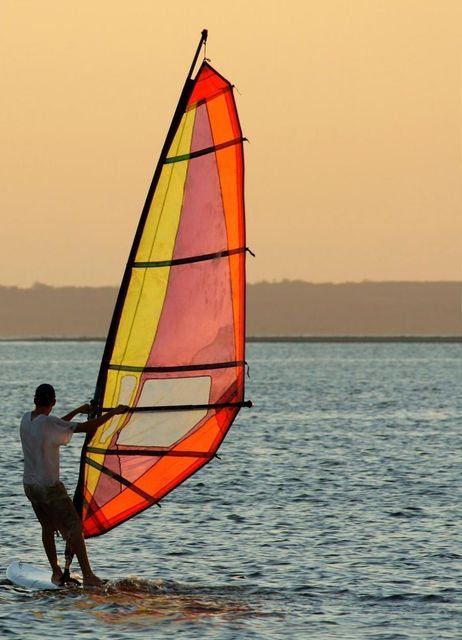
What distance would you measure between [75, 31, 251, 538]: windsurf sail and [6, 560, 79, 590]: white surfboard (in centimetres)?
145

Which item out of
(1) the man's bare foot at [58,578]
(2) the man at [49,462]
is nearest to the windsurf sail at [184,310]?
(2) the man at [49,462]

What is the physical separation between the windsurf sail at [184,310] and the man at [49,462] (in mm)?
790

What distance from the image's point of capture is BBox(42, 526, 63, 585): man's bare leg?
17.1m

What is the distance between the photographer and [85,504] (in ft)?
59.2

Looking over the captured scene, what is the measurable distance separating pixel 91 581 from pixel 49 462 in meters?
2.05

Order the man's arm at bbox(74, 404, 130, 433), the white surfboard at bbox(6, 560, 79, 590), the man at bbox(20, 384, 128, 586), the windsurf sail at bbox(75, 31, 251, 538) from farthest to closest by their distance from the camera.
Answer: the white surfboard at bbox(6, 560, 79, 590) → the windsurf sail at bbox(75, 31, 251, 538) → the man at bbox(20, 384, 128, 586) → the man's arm at bbox(74, 404, 130, 433)

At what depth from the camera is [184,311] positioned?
17.6 meters

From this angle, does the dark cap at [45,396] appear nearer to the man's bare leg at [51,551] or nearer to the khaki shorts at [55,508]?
the khaki shorts at [55,508]

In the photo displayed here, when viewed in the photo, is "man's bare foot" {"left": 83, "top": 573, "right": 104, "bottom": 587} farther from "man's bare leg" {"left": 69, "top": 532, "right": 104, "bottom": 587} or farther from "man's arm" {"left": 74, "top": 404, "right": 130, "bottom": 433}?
"man's arm" {"left": 74, "top": 404, "right": 130, "bottom": 433}

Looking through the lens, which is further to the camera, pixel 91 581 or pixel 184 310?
pixel 91 581

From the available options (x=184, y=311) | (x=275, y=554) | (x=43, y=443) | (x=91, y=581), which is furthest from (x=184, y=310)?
(x=275, y=554)

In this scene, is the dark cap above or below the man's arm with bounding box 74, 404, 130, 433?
above

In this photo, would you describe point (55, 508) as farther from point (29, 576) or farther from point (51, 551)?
point (29, 576)

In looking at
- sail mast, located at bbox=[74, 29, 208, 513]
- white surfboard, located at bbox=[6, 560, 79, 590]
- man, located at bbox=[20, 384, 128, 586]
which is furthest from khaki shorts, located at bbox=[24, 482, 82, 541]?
white surfboard, located at bbox=[6, 560, 79, 590]
